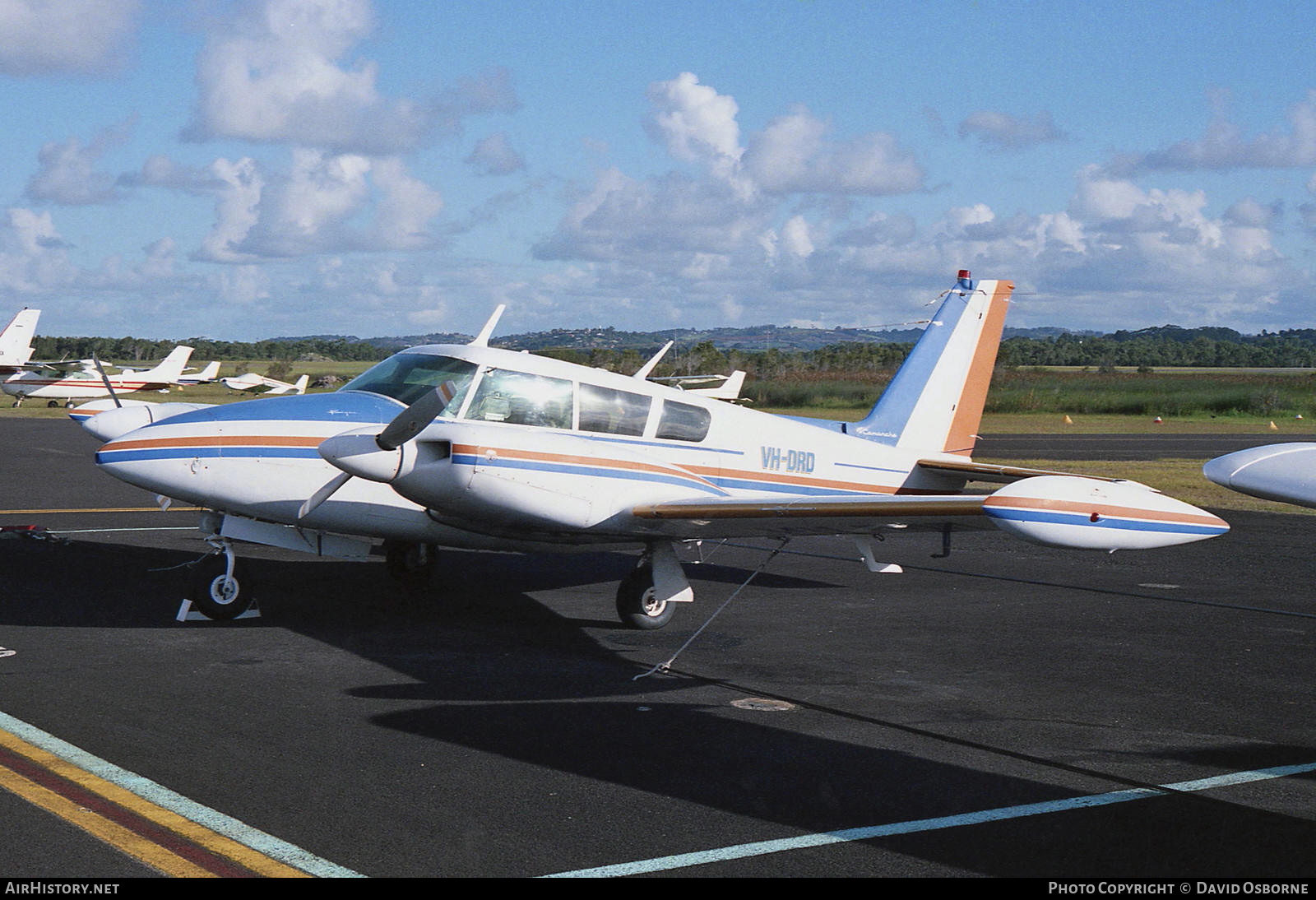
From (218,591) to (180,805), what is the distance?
4.98 metres

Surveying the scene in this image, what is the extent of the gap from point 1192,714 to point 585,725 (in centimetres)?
391

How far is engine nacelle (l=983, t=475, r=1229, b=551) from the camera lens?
6984 mm

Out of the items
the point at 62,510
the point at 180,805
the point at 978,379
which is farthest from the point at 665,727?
the point at 62,510

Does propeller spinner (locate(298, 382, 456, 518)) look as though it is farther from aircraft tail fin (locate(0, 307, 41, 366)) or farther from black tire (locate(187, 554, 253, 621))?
aircraft tail fin (locate(0, 307, 41, 366))

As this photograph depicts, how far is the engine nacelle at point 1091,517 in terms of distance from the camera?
698 cm

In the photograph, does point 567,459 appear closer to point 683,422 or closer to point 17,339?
point 683,422

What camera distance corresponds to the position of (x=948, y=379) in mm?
14188

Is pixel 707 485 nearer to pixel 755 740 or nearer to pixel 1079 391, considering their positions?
pixel 755 740

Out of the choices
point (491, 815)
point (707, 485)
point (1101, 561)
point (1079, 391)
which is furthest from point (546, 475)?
point (1079, 391)

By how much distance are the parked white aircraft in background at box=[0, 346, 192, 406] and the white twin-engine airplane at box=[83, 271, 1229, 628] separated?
5024 cm

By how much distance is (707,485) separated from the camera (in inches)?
430

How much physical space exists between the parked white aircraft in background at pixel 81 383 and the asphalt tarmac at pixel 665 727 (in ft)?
164

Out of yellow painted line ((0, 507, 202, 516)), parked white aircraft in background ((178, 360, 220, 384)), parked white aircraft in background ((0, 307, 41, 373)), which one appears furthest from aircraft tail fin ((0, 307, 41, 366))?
yellow painted line ((0, 507, 202, 516))

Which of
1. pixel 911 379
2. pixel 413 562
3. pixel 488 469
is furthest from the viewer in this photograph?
pixel 911 379
